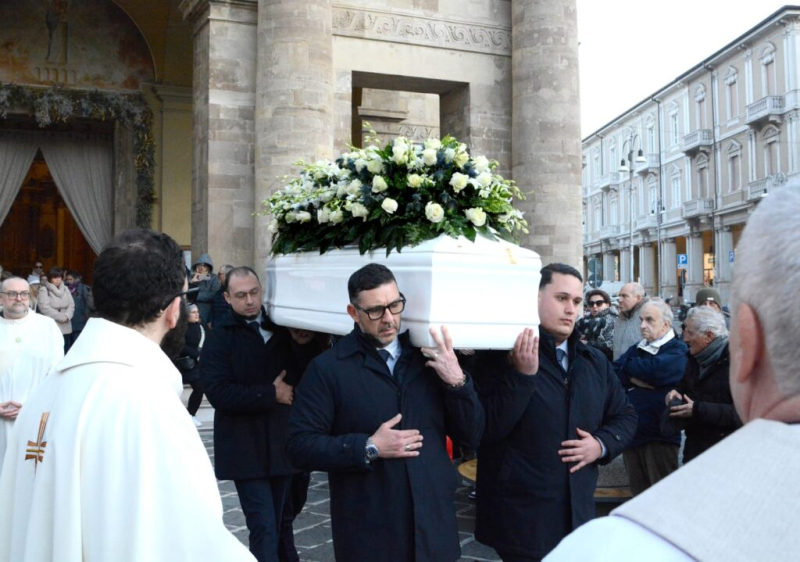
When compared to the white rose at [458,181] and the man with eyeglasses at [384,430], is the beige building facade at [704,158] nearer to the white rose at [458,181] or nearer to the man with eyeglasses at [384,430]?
the white rose at [458,181]

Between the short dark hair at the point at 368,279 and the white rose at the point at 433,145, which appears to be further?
the white rose at the point at 433,145

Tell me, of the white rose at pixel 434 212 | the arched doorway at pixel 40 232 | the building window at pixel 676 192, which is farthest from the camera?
the building window at pixel 676 192

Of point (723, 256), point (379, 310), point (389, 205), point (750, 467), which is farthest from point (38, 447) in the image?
point (723, 256)

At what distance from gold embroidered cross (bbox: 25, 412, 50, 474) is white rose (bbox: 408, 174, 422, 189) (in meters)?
2.04

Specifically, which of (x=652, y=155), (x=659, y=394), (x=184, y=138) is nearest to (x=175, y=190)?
(x=184, y=138)

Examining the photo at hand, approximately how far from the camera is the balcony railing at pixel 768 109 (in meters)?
35.9

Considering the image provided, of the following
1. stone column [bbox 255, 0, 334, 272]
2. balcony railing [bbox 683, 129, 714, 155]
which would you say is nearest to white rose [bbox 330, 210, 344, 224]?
stone column [bbox 255, 0, 334, 272]

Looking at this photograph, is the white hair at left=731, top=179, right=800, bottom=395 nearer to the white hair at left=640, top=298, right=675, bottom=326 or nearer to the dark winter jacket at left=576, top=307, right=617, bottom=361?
the white hair at left=640, top=298, right=675, bottom=326

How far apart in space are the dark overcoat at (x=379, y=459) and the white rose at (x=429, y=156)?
96 centimetres

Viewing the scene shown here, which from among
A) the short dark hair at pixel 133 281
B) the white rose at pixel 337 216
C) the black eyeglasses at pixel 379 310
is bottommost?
the black eyeglasses at pixel 379 310

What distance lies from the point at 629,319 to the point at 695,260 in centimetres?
3954

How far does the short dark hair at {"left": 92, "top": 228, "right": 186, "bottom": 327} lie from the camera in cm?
210

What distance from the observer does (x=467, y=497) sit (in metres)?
6.51

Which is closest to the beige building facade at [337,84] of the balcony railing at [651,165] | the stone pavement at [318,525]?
the stone pavement at [318,525]
